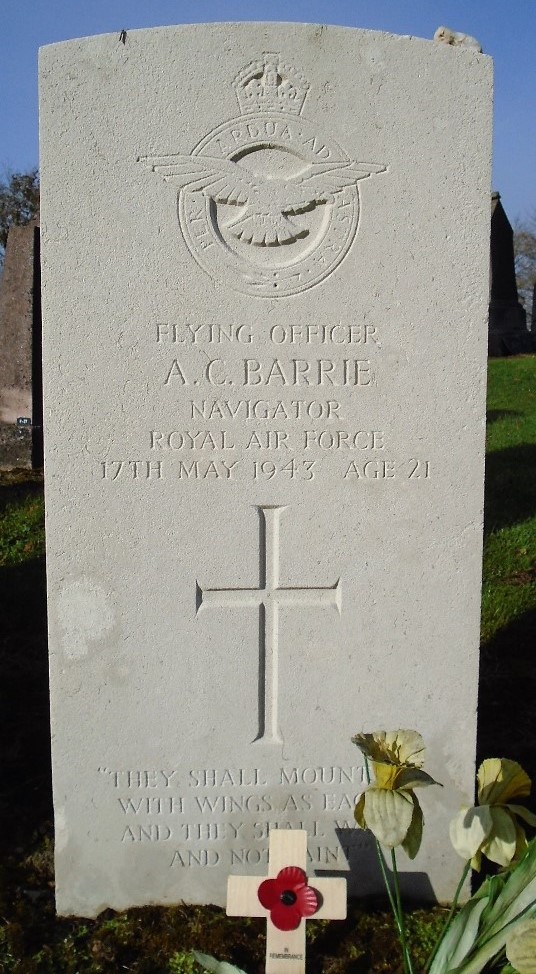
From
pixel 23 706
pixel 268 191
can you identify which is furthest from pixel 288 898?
pixel 268 191

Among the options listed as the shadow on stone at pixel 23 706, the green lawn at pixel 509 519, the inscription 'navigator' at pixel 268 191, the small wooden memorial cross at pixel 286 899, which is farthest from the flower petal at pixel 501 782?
the green lawn at pixel 509 519

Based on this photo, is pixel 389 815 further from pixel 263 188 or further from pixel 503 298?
pixel 503 298

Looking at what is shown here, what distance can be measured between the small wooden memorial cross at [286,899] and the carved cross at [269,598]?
38cm

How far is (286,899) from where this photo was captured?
7.97 ft

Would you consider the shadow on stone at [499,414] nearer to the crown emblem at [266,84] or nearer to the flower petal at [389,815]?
the crown emblem at [266,84]

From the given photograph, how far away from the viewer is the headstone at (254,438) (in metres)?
2.47

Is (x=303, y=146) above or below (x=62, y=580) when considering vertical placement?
above

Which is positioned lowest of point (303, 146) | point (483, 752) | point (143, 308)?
point (483, 752)

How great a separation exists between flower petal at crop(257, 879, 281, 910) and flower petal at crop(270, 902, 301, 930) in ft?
0.05

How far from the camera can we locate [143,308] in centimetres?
251

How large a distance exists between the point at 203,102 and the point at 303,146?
1.05ft

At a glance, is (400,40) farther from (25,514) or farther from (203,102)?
(25,514)

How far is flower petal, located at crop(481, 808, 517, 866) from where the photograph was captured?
1.94 metres

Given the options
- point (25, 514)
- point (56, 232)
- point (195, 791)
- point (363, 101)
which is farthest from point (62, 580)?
point (25, 514)
